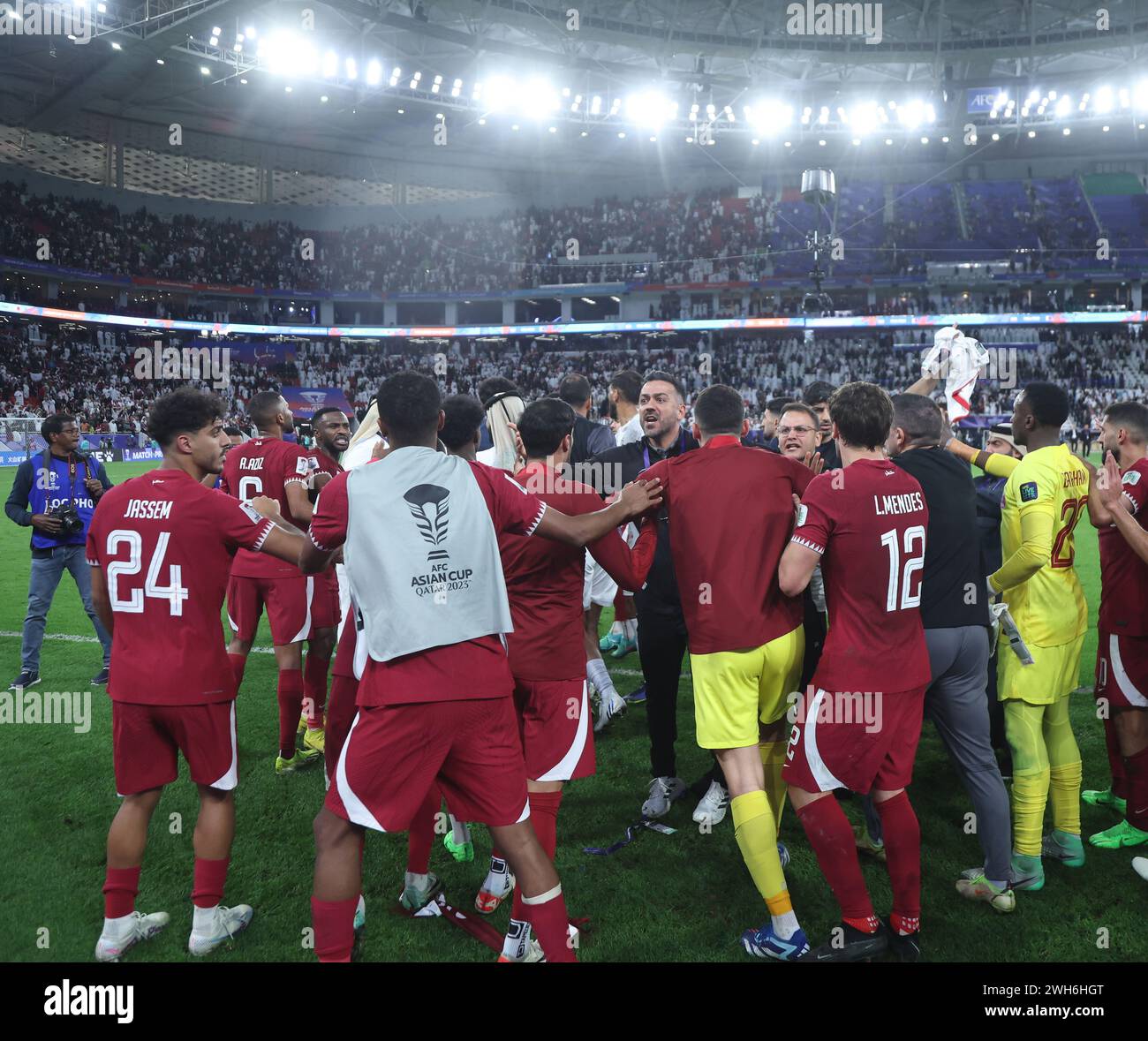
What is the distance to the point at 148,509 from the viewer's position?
3.25m

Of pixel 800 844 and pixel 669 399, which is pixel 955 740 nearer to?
pixel 800 844

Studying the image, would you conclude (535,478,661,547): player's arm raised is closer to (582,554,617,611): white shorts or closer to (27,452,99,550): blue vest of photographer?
(582,554,617,611): white shorts

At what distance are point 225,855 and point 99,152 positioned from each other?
46025mm

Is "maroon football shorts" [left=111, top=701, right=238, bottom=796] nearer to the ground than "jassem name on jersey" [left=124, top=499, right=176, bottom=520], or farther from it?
nearer to the ground

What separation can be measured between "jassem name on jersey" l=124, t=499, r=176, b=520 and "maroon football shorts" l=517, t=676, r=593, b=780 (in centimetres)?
154

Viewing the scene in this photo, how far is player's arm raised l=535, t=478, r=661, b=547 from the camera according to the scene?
300cm

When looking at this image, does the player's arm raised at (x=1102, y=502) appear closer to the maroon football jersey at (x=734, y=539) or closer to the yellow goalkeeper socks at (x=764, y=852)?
the maroon football jersey at (x=734, y=539)

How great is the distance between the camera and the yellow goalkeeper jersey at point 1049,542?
3736 millimetres

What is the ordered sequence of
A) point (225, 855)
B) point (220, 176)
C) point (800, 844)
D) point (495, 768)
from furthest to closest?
point (220, 176) < point (800, 844) < point (225, 855) < point (495, 768)

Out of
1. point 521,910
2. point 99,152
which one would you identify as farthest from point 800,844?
point 99,152

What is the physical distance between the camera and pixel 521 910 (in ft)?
10.1

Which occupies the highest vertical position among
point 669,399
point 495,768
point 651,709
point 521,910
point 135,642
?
point 669,399

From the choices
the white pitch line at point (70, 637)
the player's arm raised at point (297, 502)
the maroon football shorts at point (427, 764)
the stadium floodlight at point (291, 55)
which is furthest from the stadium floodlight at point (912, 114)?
the maroon football shorts at point (427, 764)

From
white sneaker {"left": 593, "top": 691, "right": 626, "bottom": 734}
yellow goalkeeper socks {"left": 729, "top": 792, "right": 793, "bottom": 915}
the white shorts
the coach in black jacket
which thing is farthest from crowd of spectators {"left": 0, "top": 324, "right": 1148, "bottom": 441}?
yellow goalkeeper socks {"left": 729, "top": 792, "right": 793, "bottom": 915}
